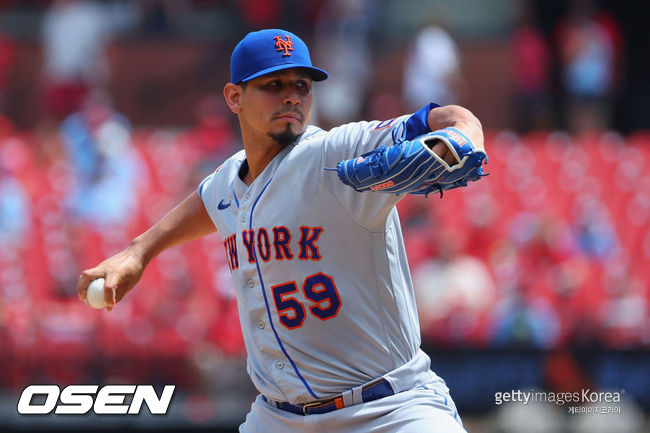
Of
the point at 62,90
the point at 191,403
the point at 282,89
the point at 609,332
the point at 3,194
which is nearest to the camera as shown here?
the point at 282,89

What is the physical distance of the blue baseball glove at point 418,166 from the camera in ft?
8.08

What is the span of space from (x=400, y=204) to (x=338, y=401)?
6.02m

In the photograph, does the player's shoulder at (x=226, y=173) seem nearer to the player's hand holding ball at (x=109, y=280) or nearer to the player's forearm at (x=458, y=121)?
the player's hand holding ball at (x=109, y=280)

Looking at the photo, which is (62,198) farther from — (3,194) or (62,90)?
(62,90)

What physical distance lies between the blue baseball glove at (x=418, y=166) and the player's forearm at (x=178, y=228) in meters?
1.08

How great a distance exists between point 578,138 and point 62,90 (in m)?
5.75

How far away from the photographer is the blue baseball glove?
246 cm

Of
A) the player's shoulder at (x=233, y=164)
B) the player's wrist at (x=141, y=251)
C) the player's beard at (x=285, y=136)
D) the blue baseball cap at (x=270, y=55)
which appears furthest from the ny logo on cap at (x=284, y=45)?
the player's wrist at (x=141, y=251)

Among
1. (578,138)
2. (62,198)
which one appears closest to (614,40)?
(578,138)

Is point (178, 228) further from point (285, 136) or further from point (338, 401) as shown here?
point (338, 401)

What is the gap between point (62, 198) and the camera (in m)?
8.59

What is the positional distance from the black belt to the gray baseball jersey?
0.08 ft

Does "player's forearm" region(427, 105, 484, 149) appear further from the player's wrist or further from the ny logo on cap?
the player's wrist

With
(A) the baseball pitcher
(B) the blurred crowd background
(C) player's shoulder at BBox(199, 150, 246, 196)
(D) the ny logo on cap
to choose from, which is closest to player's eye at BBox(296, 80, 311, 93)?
(A) the baseball pitcher
